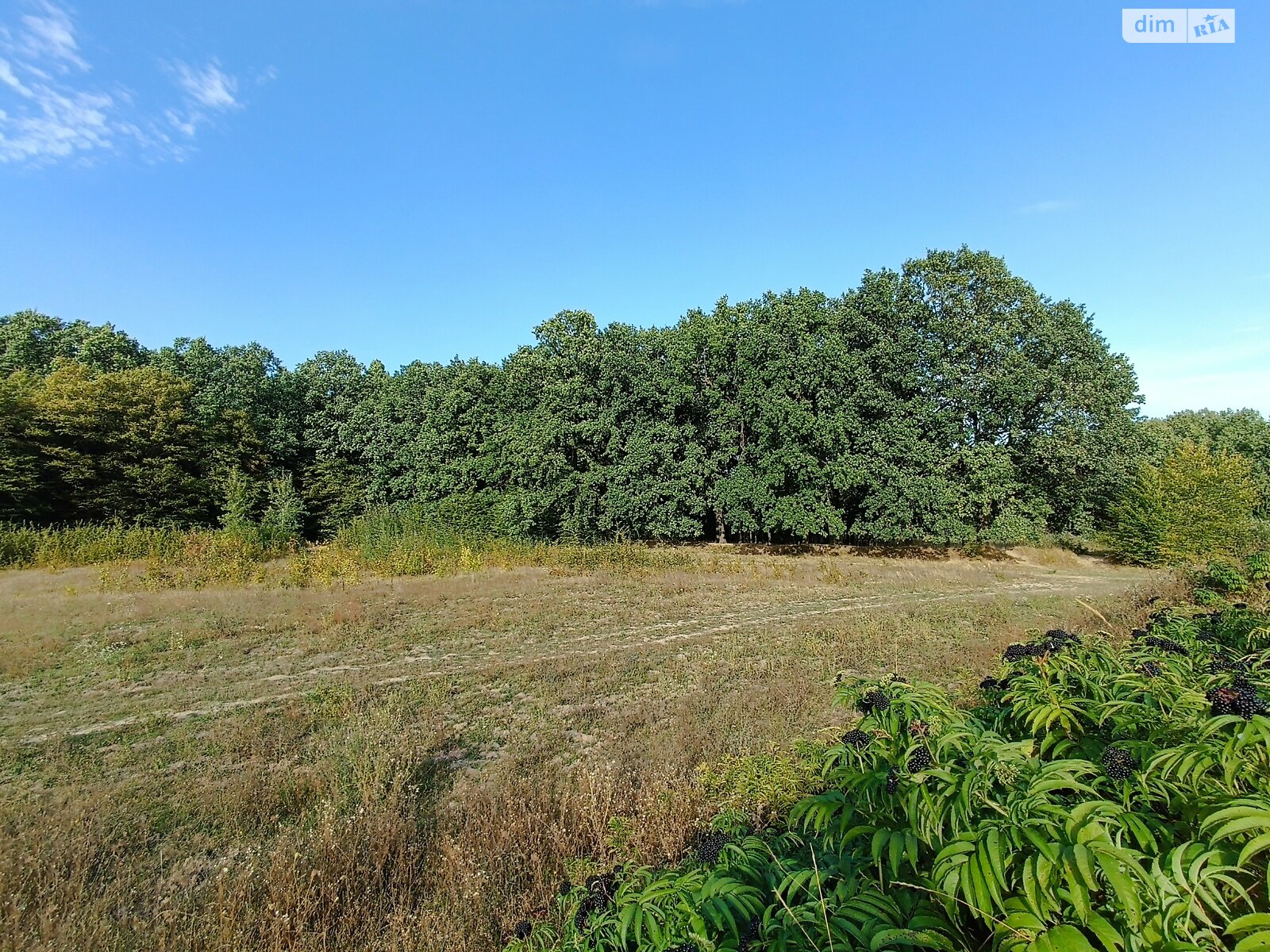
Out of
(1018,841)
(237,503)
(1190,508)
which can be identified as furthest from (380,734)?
(1190,508)

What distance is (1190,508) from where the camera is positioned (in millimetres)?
17922

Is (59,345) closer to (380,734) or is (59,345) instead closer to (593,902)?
(380,734)

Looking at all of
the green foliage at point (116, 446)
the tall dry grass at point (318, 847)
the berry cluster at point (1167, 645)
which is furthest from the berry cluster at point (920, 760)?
the green foliage at point (116, 446)

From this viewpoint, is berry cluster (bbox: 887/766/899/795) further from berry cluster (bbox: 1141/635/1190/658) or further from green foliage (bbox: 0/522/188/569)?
green foliage (bbox: 0/522/188/569)

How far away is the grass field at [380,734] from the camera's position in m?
3.63

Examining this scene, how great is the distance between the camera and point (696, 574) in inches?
661

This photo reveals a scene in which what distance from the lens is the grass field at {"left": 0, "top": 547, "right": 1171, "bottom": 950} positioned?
3.63 m

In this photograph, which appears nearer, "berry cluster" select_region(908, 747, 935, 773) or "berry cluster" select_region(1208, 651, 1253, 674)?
"berry cluster" select_region(908, 747, 935, 773)

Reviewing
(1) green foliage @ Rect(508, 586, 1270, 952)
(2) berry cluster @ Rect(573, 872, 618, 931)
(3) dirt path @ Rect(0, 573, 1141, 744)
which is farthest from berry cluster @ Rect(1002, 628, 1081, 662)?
(3) dirt path @ Rect(0, 573, 1141, 744)

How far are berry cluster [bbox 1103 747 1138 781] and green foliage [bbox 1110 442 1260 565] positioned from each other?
19.9 m

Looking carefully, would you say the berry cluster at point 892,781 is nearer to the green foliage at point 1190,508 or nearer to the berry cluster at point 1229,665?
the berry cluster at point 1229,665

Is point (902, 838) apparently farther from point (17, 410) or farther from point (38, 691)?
point (17, 410)

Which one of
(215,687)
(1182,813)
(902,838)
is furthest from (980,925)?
(215,687)

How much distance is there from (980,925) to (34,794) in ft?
23.9
